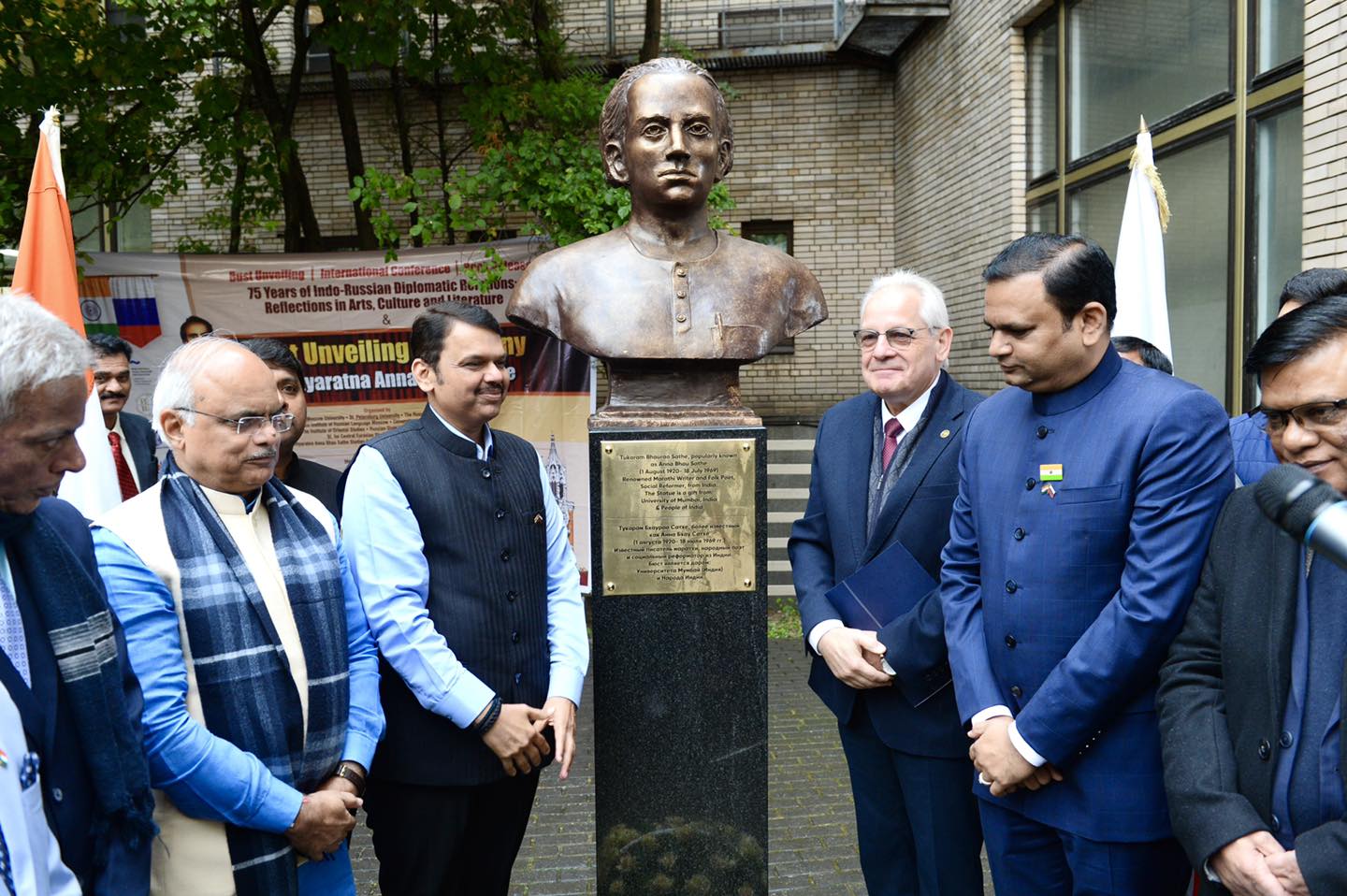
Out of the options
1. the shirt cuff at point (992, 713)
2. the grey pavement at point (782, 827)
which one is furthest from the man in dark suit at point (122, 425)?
the shirt cuff at point (992, 713)

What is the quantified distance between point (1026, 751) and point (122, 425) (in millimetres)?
4092

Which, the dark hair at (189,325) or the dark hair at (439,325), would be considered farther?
the dark hair at (189,325)

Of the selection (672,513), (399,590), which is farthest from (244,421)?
(672,513)

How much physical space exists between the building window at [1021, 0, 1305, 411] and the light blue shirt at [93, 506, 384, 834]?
5499 mm

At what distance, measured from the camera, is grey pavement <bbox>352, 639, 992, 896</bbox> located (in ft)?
13.9

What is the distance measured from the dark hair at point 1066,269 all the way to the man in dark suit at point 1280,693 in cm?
39

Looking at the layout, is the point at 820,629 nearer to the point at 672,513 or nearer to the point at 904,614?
the point at 904,614

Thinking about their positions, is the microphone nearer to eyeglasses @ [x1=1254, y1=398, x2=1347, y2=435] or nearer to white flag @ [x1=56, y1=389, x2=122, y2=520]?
eyeglasses @ [x1=1254, y1=398, x2=1347, y2=435]

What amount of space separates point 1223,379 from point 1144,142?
1.74 m

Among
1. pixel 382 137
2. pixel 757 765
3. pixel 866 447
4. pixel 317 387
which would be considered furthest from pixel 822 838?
pixel 382 137

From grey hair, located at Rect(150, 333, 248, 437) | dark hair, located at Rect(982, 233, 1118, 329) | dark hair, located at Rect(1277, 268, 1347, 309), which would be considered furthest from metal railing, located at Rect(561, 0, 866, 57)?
grey hair, located at Rect(150, 333, 248, 437)

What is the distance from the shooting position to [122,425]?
469cm

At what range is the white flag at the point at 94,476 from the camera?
12.7ft

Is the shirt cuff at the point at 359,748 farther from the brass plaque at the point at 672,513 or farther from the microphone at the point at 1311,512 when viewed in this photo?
the microphone at the point at 1311,512
